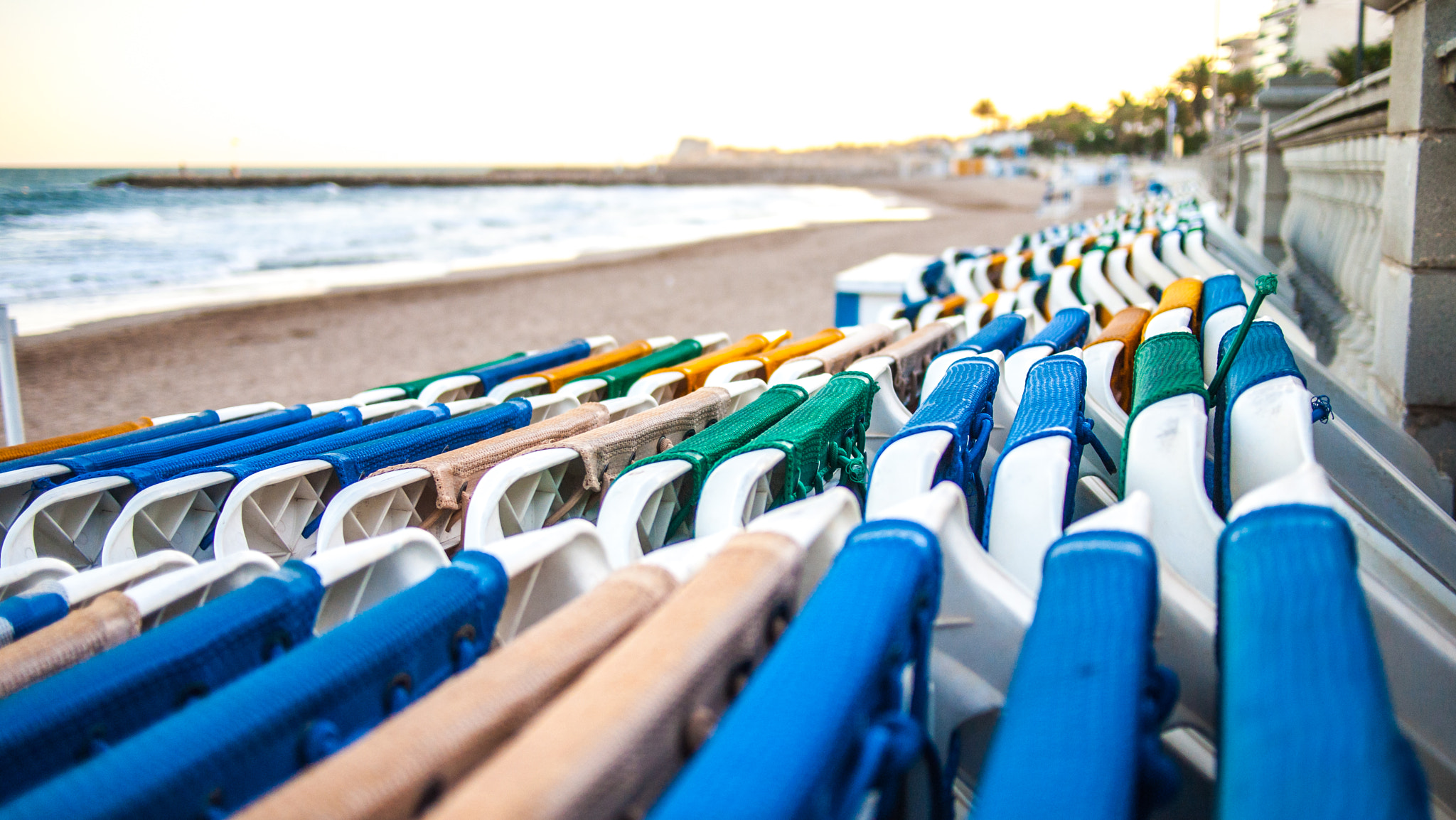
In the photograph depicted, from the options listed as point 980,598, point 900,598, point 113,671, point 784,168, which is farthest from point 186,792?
point 784,168

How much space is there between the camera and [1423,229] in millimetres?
2506

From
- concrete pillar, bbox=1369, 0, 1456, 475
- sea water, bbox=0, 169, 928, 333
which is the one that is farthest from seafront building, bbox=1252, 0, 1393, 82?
sea water, bbox=0, 169, 928, 333

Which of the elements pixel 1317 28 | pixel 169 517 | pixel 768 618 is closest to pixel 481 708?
pixel 768 618

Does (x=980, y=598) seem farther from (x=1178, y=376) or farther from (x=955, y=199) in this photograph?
(x=955, y=199)

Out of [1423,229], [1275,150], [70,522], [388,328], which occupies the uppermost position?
[1275,150]

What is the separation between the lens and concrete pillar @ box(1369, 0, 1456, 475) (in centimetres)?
238

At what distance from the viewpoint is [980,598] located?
906 millimetres

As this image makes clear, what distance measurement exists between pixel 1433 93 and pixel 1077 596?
2565 mm

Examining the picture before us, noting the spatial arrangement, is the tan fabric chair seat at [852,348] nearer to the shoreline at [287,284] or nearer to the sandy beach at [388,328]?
the sandy beach at [388,328]

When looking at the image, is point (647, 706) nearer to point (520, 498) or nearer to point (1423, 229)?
point (520, 498)

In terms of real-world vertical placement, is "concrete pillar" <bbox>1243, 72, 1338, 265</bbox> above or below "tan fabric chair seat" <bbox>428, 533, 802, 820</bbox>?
above

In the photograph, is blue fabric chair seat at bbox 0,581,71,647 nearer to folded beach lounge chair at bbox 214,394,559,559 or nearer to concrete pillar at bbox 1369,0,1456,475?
folded beach lounge chair at bbox 214,394,559,559

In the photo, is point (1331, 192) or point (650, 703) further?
point (1331, 192)

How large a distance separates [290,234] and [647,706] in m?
34.4
